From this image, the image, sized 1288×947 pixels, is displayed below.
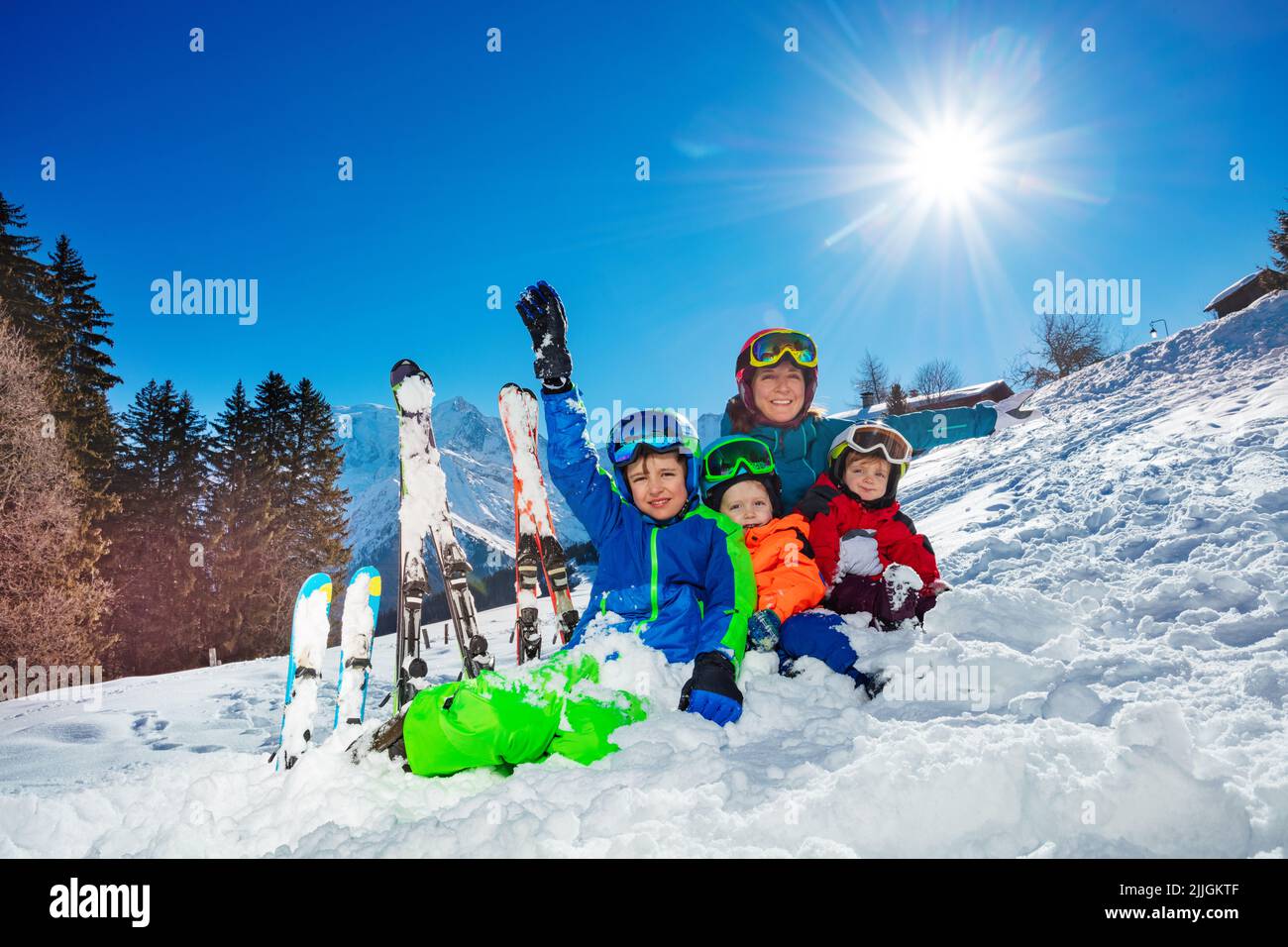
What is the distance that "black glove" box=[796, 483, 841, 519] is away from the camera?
4.37 metres

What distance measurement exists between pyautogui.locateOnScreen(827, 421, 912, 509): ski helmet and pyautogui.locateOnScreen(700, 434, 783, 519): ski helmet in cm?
62

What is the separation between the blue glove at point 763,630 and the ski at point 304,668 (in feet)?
7.90

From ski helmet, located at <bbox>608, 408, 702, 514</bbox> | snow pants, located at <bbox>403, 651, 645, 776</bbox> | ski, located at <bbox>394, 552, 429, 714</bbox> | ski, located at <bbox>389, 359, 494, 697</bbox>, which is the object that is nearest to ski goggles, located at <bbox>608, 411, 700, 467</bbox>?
ski helmet, located at <bbox>608, 408, 702, 514</bbox>

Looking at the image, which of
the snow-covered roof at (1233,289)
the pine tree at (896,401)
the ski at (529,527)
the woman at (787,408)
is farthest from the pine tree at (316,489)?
the snow-covered roof at (1233,289)

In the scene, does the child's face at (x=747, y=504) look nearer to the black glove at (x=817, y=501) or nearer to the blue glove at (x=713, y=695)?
the black glove at (x=817, y=501)

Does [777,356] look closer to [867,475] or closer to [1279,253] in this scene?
[867,475]

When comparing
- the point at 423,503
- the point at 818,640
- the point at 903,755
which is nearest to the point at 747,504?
the point at 818,640

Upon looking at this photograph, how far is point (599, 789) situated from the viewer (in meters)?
2.15

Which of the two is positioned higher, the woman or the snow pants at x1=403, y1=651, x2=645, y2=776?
the woman

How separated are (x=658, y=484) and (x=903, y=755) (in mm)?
1959

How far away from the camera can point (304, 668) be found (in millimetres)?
3447

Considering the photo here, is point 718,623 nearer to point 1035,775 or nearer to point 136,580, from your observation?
→ point 1035,775

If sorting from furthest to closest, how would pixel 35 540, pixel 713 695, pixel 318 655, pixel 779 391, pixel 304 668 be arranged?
pixel 35 540, pixel 779 391, pixel 318 655, pixel 304 668, pixel 713 695

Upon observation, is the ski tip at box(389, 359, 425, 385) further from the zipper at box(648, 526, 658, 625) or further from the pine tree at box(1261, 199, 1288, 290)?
the pine tree at box(1261, 199, 1288, 290)
